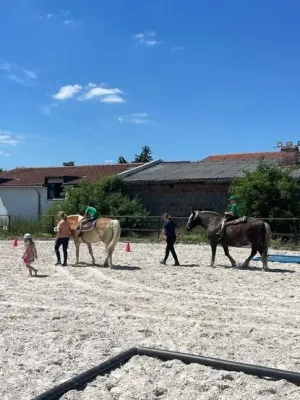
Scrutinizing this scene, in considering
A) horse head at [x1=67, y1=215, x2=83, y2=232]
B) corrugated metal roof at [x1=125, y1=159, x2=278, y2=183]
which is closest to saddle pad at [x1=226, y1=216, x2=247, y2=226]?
horse head at [x1=67, y1=215, x2=83, y2=232]

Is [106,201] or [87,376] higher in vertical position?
[106,201]

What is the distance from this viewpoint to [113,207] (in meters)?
27.1

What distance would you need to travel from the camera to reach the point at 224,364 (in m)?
5.22

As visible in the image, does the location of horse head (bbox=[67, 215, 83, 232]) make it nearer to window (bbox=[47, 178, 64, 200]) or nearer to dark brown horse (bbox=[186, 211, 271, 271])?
dark brown horse (bbox=[186, 211, 271, 271])

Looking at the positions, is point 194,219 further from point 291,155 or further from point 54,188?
point 54,188

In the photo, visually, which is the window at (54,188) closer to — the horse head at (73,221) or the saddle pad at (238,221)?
the horse head at (73,221)

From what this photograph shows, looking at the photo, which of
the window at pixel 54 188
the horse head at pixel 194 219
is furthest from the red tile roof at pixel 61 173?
the horse head at pixel 194 219

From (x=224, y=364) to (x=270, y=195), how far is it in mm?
18093

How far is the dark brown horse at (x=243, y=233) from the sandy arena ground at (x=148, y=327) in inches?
29.3

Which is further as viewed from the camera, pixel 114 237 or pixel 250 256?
pixel 250 256

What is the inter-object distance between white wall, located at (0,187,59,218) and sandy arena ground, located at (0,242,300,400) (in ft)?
80.0

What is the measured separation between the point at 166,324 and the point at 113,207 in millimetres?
19946

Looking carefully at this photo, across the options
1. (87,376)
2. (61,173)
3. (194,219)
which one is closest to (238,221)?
(194,219)

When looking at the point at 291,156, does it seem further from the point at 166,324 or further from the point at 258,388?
Answer: the point at 258,388
